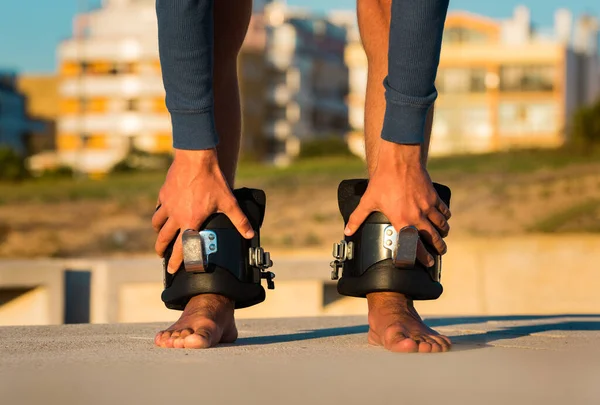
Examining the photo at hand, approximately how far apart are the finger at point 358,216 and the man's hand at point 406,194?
0.02 metres

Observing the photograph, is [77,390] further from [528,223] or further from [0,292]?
[528,223]

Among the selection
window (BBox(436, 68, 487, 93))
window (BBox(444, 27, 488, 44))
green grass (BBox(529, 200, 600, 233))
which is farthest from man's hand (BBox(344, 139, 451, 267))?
window (BBox(444, 27, 488, 44))

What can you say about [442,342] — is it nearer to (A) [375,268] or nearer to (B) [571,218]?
(A) [375,268]

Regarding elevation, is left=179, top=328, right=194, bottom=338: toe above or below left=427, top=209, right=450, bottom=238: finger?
below

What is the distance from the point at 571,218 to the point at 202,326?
25632 mm

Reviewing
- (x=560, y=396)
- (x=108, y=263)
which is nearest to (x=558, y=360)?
(x=560, y=396)

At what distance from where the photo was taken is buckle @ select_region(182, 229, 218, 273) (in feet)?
9.36

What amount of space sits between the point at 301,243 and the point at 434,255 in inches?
917

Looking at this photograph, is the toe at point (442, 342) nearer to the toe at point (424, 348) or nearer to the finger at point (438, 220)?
the toe at point (424, 348)

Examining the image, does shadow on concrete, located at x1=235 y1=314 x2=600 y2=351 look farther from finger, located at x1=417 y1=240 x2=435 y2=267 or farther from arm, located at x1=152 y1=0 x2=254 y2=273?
arm, located at x1=152 y1=0 x2=254 y2=273

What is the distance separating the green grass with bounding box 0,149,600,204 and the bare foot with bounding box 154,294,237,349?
30016 mm

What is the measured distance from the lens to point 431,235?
287 cm

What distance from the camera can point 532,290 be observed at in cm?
1514

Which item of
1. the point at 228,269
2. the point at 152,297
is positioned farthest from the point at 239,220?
the point at 152,297
